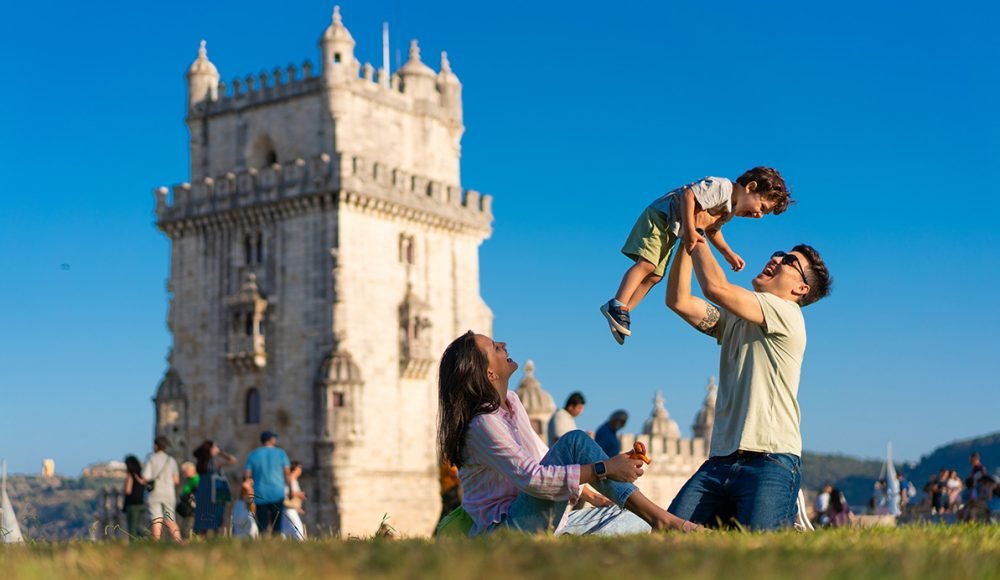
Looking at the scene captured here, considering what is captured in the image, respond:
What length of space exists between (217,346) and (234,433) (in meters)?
2.87

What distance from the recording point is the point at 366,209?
139 ft

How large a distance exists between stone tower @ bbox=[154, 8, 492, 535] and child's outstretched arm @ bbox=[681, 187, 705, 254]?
31.7 m

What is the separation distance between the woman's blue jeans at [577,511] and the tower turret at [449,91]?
129 ft

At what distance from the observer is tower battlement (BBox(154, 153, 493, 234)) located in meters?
41.7

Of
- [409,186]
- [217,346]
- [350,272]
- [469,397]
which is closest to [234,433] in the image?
[217,346]

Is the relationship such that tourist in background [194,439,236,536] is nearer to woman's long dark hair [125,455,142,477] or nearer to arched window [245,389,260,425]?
woman's long dark hair [125,455,142,477]

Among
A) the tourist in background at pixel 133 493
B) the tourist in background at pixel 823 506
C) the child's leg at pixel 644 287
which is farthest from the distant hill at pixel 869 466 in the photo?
the child's leg at pixel 644 287

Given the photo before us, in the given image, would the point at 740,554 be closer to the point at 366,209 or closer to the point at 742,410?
the point at 742,410

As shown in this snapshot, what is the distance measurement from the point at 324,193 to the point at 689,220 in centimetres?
3351

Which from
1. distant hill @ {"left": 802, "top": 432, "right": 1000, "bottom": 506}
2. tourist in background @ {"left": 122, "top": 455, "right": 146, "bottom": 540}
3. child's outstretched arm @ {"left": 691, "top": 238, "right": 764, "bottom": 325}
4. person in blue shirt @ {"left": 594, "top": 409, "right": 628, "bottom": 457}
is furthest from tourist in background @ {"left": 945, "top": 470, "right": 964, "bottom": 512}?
distant hill @ {"left": 802, "top": 432, "right": 1000, "bottom": 506}

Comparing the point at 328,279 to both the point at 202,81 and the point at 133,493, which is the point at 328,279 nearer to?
the point at 202,81

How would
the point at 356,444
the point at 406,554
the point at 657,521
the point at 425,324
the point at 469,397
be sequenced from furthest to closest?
1. the point at 425,324
2. the point at 356,444
3. the point at 469,397
4. the point at 657,521
5. the point at 406,554

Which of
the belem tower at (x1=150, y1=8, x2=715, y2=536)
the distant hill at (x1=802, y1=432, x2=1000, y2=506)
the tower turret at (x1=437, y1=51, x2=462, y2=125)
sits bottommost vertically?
the distant hill at (x1=802, y1=432, x2=1000, y2=506)

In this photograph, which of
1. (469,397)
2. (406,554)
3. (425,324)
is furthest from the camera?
(425,324)
